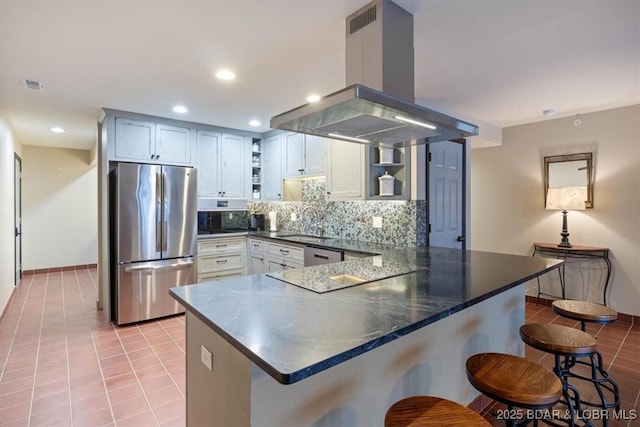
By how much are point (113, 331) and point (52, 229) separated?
4385 mm

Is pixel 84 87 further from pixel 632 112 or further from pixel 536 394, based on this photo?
pixel 632 112

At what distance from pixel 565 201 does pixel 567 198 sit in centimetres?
4

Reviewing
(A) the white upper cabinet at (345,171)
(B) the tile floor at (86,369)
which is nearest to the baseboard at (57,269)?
(B) the tile floor at (86,369)

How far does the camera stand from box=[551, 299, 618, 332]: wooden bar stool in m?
2.01

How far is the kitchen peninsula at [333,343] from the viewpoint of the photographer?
1062 mm

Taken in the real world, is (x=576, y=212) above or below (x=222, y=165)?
below

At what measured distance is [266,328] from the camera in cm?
115

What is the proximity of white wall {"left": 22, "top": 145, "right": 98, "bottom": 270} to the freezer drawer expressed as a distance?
4.10 m

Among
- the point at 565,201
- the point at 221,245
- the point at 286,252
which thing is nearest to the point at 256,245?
the point at 221,245

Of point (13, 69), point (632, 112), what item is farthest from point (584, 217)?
point (13, 69)

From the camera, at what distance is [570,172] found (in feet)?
13.4

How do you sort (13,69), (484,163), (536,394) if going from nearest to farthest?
(536,394) → (13,69) → (484,163)

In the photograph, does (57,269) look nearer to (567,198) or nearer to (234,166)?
Result: (234,166)

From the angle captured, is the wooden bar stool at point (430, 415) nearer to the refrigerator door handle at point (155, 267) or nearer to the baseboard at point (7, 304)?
the refrigerator door handle at point (155, 267)
